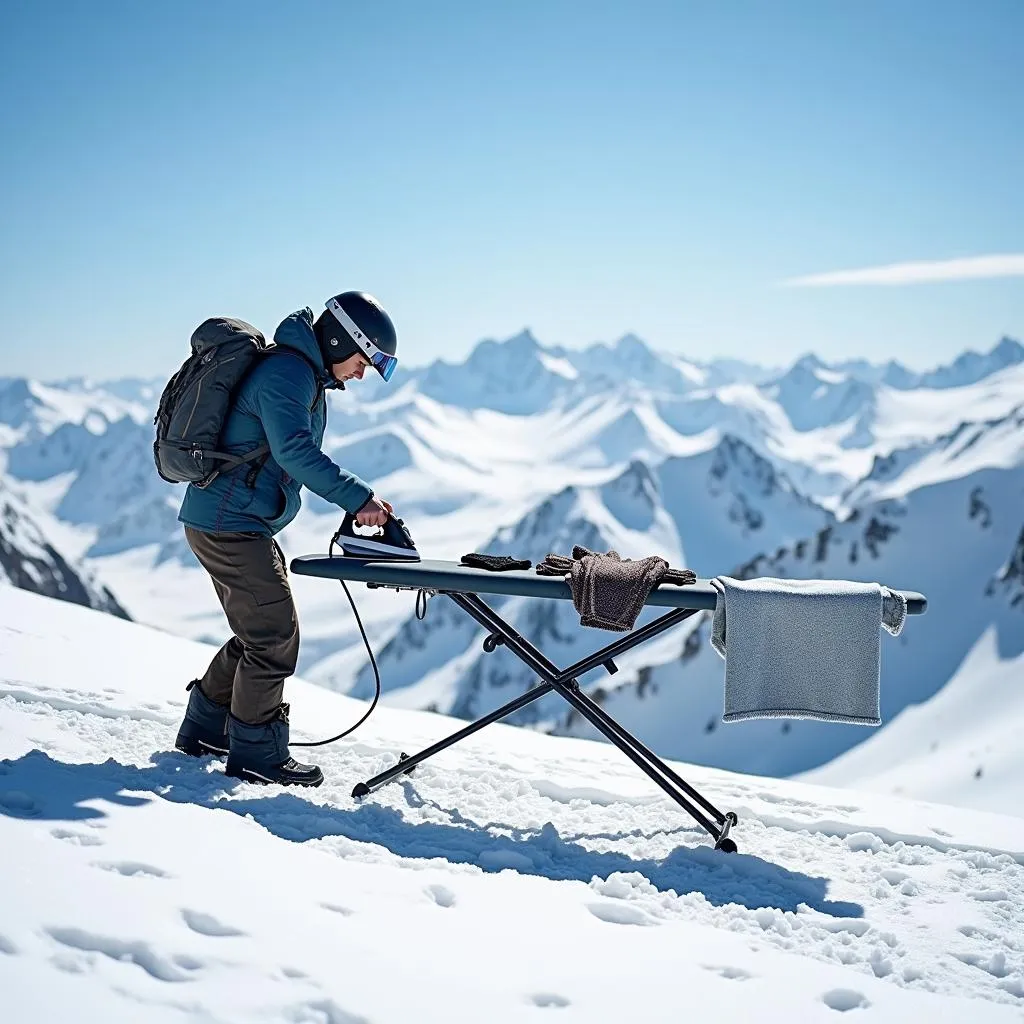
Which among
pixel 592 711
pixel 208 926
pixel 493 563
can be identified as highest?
pixel 493 563

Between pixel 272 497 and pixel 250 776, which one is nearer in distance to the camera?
pixel 272 497

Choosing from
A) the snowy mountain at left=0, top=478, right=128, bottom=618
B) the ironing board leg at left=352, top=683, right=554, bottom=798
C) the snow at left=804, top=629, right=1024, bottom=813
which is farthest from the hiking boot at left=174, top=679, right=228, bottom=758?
the snowy mountain at left=0, top=478, right=128, bottom=618

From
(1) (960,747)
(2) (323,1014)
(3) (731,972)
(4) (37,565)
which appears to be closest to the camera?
(2) (323,1014)

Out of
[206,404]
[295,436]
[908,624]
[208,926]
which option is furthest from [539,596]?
[908,624]

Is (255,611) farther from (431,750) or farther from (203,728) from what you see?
(431,750)

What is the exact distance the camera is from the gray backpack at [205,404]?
5078mm

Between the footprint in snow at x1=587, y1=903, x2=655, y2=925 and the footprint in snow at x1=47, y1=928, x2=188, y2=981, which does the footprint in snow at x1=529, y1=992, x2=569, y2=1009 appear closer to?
the footprint in snow at x1=587, y1=903, x2=655, y2=925

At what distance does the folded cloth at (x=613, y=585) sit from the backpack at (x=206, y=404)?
1731mm

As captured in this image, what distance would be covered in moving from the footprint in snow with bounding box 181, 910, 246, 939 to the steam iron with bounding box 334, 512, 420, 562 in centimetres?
209

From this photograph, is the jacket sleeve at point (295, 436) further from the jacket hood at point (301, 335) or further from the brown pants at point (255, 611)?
the brown pants at point (255, 611)

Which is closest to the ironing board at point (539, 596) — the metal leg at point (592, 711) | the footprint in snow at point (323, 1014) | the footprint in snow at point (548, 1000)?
the metal leg at point (592, 711)

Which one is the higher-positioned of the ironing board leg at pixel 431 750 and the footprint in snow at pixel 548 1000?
the ironing board leg at pixel 431 750

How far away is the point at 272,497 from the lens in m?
5.28

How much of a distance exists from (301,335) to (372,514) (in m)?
1.00
